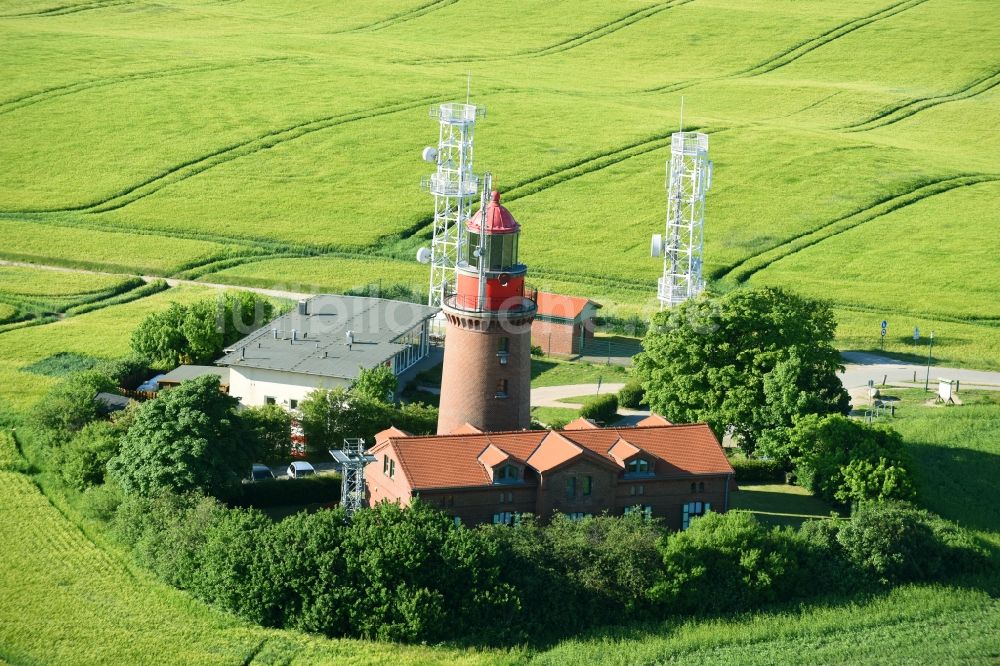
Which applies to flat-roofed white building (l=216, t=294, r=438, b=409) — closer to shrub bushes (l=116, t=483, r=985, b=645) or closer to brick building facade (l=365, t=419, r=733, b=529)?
brick building facade (l=365, t=419, r=733, b=529)

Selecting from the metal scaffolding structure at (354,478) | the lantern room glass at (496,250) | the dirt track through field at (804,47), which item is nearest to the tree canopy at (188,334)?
the metal scaffolding structure at (354,478)

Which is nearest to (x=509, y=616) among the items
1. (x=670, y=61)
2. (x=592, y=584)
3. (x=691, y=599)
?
(x=592, y=584)

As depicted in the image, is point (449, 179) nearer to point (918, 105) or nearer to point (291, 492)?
point (291, 492)

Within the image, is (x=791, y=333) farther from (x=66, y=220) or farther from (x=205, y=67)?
(x=205, y=67)

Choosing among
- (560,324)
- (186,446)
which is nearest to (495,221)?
(186,446)

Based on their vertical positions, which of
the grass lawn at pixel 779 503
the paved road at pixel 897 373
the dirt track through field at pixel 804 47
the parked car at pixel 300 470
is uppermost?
the dirt track through field at pixel 804 47

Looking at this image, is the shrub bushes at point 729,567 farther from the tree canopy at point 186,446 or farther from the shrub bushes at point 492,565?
the tree canopy at point 186,446
